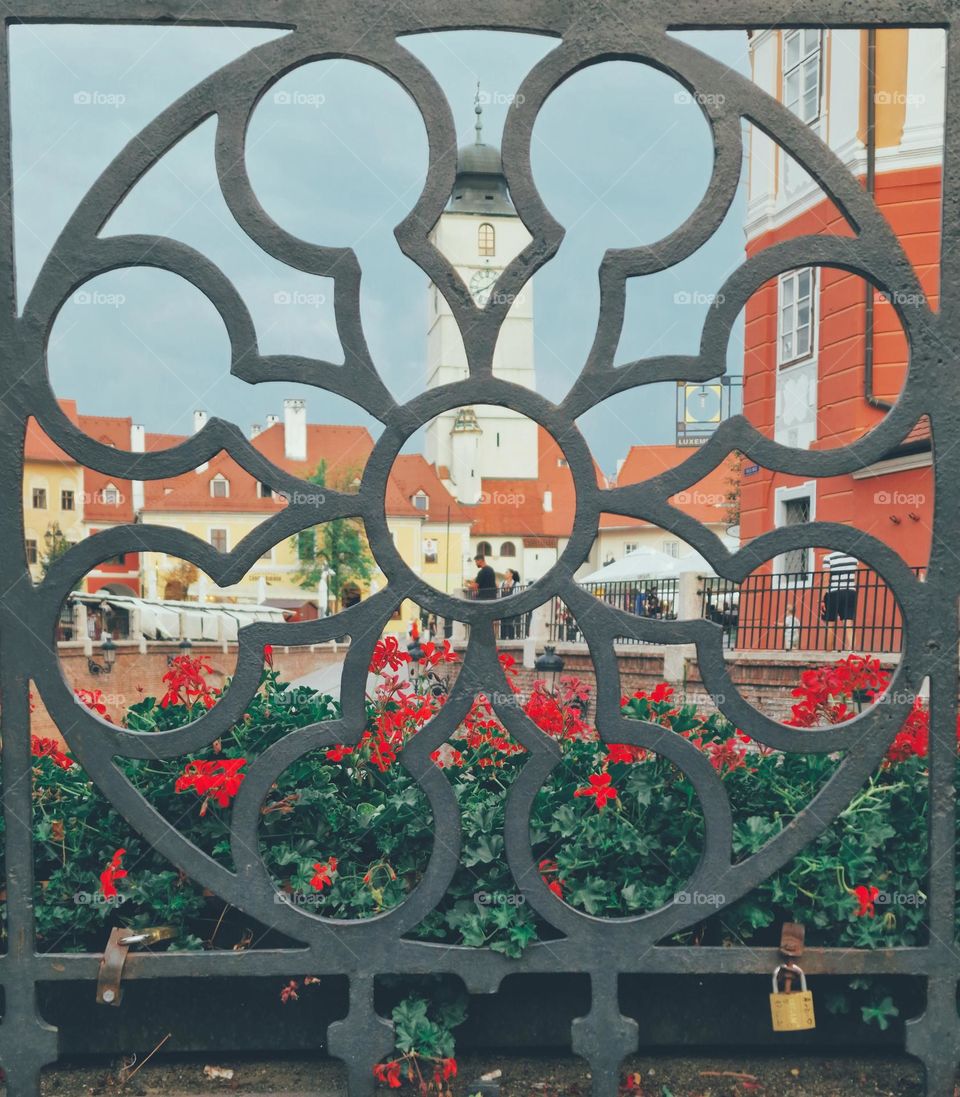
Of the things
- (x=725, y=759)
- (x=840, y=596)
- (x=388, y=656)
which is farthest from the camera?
(x=840, y=596)

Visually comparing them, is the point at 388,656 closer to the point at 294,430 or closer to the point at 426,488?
the point at 294,430

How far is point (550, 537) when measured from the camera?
65.1 m

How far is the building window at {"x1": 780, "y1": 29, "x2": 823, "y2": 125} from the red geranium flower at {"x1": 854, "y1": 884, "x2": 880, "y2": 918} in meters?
11.3

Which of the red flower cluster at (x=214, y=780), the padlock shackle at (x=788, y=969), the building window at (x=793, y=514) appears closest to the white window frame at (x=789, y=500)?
the building window at (x=793, y=514)

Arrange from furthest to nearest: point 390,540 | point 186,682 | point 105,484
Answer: point 105,484 < point 186,682 < point 390,540

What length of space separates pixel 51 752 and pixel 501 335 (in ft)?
199

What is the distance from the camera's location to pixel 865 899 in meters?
2.97

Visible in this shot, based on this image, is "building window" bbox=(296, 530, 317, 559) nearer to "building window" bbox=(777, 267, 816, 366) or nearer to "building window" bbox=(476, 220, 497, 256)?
"building window" bbox=(476, 220, 497, 256)

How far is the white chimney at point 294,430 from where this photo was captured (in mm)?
50812

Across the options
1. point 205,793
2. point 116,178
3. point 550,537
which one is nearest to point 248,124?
point 116,178

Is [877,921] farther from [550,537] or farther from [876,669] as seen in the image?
[550,537]

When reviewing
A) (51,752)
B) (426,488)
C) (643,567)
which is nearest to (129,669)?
(643,567)

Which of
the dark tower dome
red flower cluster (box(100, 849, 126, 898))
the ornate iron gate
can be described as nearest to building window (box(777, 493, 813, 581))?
the ornate iron gate

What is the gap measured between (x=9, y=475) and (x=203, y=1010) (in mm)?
1536
